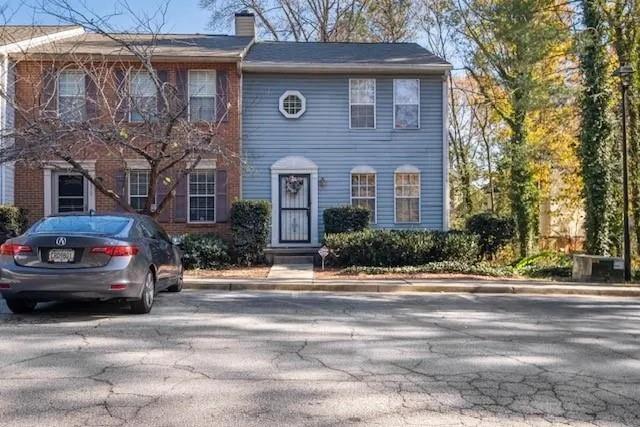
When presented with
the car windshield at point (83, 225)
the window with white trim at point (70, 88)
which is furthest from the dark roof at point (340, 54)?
the car windshield at point (83, 225)

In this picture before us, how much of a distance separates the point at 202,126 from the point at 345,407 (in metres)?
14.8

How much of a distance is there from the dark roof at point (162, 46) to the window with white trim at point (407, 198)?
21.2ft

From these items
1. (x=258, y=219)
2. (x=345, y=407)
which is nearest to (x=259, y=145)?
(x=258, y=219)

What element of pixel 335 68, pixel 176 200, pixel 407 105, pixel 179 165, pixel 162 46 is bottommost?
pixel 176 200

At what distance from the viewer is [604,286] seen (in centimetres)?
1416

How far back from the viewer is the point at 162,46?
64.0 feet

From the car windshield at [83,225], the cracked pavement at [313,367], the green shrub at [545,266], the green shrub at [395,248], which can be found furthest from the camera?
the green shrub at [545,266]

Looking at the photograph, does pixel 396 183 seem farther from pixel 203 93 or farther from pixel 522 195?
pixel 522 195

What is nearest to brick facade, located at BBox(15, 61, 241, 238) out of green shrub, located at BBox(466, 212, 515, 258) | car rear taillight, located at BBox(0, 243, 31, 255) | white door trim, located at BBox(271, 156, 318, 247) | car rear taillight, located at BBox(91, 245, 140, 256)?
white door trim, located at BBox(271, 156, 318, 247)

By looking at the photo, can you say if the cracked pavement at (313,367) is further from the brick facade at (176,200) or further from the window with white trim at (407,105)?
the window with white trim at (407,105)

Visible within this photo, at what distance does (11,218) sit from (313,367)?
14.2m

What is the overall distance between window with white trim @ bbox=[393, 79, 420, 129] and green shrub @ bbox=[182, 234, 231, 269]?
7.11 metres

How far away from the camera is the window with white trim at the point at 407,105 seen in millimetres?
19766

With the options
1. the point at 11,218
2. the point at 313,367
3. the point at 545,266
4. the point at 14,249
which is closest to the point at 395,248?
the point at 545,266
